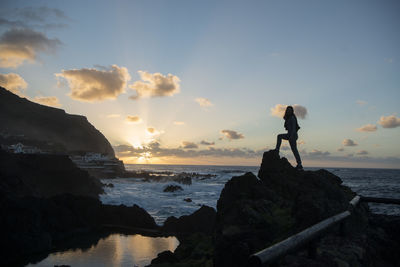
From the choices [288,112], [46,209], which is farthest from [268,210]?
[46,209]

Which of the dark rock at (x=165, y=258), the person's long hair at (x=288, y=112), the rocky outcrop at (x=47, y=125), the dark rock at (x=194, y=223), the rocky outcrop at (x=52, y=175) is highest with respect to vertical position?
the rocky outcrop at (x=47, y=125)

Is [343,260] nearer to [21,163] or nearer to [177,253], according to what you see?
[177,253]

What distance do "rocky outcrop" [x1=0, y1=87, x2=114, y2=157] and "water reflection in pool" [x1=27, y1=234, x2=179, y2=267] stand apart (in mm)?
90612

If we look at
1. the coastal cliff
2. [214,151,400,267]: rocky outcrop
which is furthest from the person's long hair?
[214,151,400,267]: rocky outcrop

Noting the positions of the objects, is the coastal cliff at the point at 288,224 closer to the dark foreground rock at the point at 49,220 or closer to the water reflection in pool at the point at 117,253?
the water reflection in pool at the point at 117,253

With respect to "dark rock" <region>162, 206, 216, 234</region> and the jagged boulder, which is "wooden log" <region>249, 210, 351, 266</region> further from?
"dark rock" <region>162, 206, 216, 234</region>

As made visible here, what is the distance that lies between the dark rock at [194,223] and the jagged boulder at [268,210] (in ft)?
26.9

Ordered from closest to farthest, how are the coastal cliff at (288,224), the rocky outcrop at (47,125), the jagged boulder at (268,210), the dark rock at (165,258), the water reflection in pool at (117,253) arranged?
1. the coastal cliff at (288,224)
2. the jagged boulder at (268,210)
3. the dark rock at (165,258)
4. the water reflection in pool at (117,253)
5. the rocky outcrop at (47,125)

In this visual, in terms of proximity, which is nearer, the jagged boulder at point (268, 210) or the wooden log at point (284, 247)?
the wooden log at point (284, 247)

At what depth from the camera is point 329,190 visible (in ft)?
→ 26.0

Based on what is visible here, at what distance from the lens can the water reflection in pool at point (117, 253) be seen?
42.1ft

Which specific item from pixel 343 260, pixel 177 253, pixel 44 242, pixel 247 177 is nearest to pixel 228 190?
pixel 247 177

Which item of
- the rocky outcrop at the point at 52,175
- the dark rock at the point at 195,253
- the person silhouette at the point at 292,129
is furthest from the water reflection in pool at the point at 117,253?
the rocky outcrop at the point at 52,175

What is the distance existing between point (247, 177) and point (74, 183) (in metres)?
21.3
